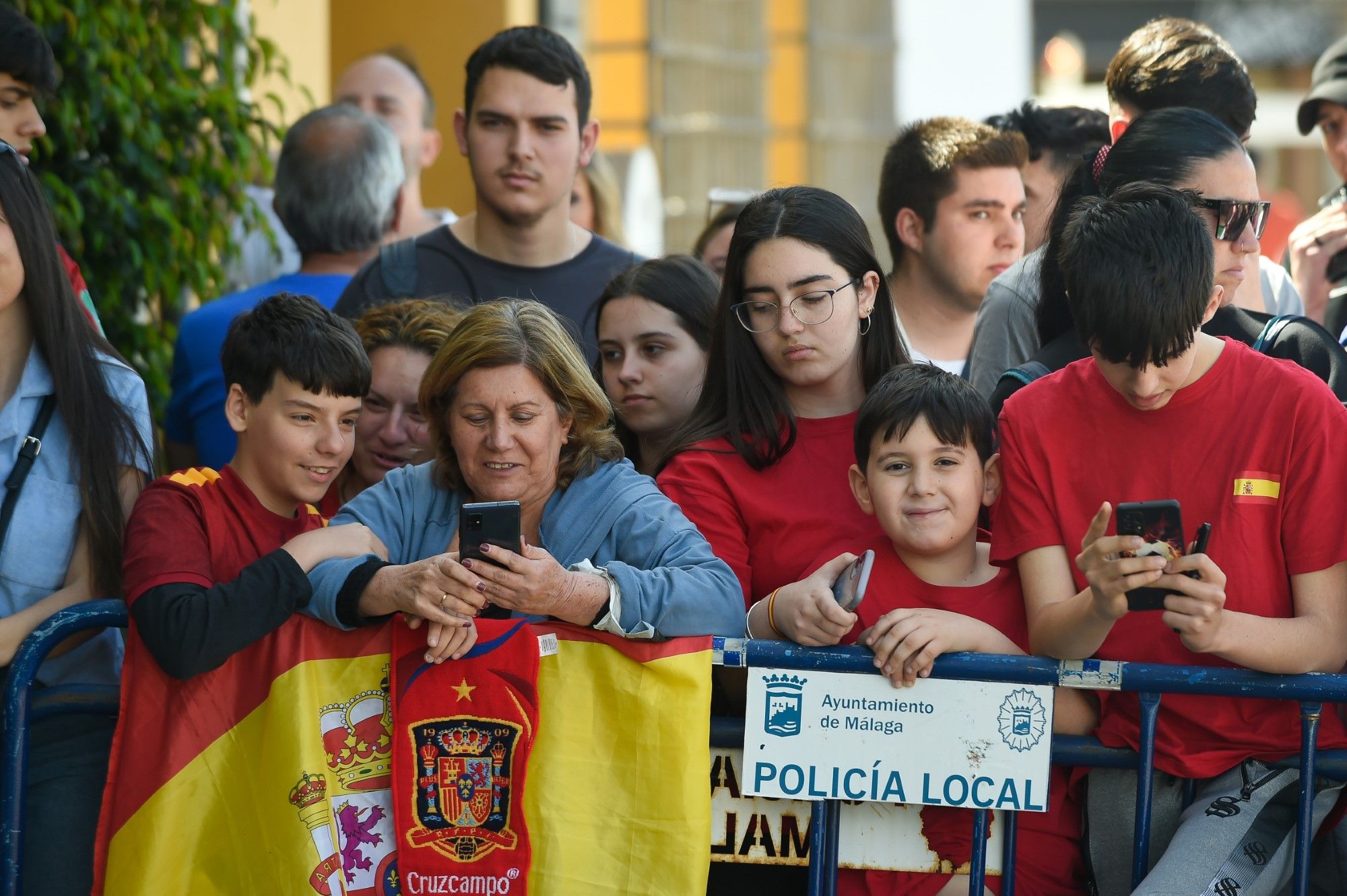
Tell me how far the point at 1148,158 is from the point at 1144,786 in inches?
57.2

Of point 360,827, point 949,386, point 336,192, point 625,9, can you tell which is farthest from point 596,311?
point 625,9

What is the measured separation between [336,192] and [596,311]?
1072mm

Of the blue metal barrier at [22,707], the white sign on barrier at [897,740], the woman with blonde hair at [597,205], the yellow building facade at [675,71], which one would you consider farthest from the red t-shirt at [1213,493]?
the yellow building facade at [675,71]

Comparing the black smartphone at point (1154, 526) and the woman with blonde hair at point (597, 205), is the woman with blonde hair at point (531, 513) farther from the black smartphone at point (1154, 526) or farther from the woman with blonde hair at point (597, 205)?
the woman with blonde hair at point (597, 205)

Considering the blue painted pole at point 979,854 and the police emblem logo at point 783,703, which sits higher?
the police emblem logo at point 783,703

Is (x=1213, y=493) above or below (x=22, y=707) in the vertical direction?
above

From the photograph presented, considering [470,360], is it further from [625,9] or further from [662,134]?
[625,9]

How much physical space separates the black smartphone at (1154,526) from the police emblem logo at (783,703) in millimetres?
675

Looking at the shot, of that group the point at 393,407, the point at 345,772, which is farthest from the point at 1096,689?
the point at 393,407

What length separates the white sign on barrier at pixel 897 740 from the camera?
3.04 meters

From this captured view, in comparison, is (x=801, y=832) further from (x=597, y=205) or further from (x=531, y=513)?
(x=597, y=205)

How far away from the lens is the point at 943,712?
3062 millimetres

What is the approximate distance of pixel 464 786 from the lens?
307cm

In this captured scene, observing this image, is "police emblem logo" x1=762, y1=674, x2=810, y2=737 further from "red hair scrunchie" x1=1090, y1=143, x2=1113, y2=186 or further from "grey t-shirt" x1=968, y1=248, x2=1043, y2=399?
"red hair scrunchie" x1=1090, y1=143, x2=1113, y2=186
